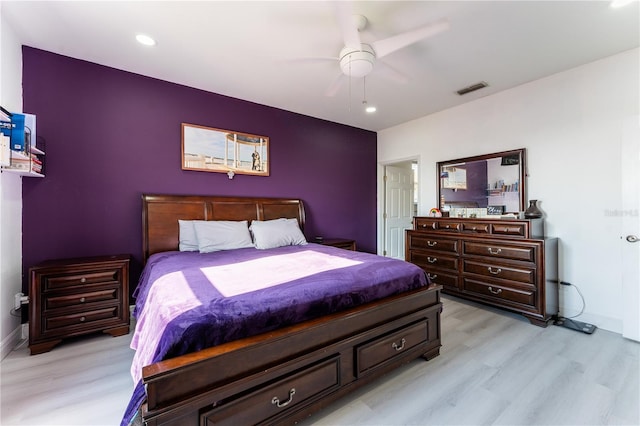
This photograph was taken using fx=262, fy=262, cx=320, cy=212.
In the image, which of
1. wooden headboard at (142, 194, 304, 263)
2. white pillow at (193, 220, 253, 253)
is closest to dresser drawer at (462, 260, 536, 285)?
wooden headboard at (142, 194, 304, 263)

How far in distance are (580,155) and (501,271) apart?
58.8 inches

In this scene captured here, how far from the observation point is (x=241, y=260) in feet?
7.80

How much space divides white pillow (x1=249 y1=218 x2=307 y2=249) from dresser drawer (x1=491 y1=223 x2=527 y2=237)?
230 cm

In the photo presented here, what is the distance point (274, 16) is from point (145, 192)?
7.64 feet

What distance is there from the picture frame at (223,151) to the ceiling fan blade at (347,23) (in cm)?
209

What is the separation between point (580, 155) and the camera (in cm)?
282

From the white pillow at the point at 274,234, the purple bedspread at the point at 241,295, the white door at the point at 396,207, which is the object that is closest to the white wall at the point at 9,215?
the purple bedspread at the point at 241,295

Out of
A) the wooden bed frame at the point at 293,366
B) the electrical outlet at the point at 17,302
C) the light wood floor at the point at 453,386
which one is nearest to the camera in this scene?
the wooden bed frame at the point at 293,366

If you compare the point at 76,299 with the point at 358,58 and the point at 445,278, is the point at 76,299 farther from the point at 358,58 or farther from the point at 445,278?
the point at 445,278

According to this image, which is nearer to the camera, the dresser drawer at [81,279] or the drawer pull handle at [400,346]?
the drawer pull handle at [400,346]

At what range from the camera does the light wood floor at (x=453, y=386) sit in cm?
154

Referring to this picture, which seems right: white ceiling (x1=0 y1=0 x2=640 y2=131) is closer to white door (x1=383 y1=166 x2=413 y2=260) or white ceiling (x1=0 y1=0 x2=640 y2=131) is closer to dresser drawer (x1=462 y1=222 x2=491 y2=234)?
dresser drawer (x1=462 y1=222 x2=491 y2=234)

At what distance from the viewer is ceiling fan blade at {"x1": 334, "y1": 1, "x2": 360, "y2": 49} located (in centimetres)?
163

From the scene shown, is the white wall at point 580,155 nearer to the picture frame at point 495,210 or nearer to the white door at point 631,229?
the white door at point 631,229
